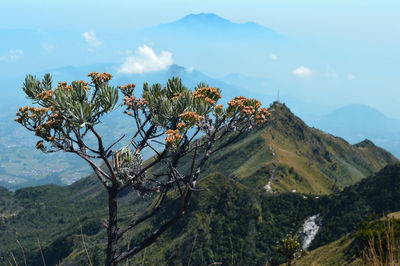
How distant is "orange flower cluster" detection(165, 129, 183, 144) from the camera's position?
7500mm

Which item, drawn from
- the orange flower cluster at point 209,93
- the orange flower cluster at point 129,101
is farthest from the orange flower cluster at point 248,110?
the orange flower cluster at point 129,101

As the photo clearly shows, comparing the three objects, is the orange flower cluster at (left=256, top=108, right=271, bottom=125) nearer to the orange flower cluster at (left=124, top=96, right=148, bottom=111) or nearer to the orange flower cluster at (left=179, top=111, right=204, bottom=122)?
the orange flower cluster at (left=179, top=111, right=204, bottom=122)

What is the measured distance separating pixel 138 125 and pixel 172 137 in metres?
1.75

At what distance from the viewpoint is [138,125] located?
8.96 m

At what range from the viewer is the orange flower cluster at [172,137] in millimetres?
7500

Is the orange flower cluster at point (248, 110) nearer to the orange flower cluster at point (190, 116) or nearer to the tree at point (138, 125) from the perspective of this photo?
the tree at point (138, 125)

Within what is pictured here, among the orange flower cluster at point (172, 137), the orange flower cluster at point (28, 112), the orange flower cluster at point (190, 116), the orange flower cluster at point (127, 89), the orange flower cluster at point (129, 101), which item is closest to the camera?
the orange flower cluster at point (172, 137)

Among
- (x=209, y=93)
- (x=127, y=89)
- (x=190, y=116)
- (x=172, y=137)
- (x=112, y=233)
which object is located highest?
(x=127, y=89)

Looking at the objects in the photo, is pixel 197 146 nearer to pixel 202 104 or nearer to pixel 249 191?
pixel 202 104

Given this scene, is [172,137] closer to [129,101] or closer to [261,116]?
[129,101]

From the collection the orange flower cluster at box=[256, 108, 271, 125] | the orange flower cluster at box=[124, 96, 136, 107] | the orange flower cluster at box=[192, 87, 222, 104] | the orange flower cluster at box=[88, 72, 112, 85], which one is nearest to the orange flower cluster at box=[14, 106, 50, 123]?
the orange flower cluster at box=[88, 72, 112, 85]

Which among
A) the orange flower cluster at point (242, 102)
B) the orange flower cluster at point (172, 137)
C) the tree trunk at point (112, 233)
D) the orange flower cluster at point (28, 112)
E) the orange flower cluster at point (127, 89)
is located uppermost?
the orange flower cluster at point (127, 89)

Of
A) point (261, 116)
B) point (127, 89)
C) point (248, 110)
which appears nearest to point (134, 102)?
point (127, 89)

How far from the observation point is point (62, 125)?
860cm
